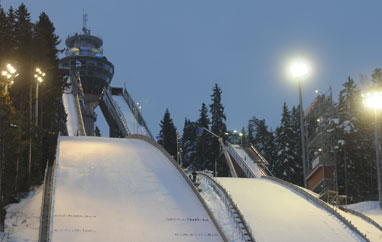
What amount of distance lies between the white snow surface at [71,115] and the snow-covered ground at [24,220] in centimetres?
2763

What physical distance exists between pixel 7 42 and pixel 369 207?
72.8ft

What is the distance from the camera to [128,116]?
70312 mm

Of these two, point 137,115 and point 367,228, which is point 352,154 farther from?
point 137,115

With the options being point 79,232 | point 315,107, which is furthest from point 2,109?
point 315,107

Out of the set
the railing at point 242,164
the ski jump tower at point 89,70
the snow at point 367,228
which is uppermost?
the ski jump tower at point 89,70

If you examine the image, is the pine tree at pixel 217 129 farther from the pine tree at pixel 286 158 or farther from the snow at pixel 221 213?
the snow at pixel 221 213

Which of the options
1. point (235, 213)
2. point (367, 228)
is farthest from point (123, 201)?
point (367, 228)

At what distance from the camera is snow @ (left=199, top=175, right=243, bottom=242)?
693 inches

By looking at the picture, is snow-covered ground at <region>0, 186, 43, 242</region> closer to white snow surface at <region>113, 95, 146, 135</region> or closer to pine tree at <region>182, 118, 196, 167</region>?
white snow surface at <region>113, 95, 146, 135</region>

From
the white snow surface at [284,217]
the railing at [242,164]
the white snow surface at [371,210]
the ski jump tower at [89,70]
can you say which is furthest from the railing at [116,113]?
the white snow surface at [284,217]

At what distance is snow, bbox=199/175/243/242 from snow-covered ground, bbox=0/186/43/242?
21.8 feet

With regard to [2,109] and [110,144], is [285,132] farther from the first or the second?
[2,109]

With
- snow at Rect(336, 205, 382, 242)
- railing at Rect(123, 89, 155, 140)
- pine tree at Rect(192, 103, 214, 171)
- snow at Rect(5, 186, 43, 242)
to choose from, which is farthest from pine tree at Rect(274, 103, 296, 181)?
snow at Rect(5, 186, 43, 242)

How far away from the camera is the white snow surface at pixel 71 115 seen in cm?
5050
